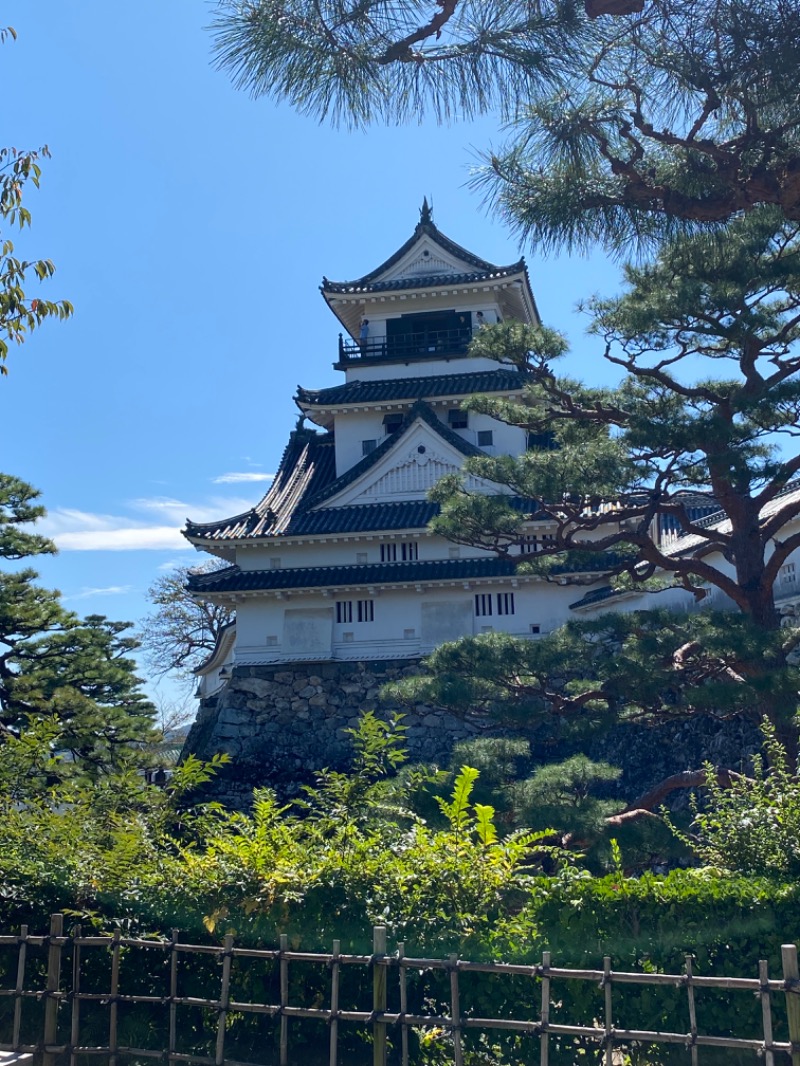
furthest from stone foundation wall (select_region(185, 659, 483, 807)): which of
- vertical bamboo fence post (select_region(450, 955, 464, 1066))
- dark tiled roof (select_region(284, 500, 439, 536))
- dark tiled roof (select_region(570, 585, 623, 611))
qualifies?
vertical bamboo fence post (select_region(450, 955, 464, 1066))

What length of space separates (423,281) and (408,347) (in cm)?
144

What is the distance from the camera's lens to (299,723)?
61.4ft

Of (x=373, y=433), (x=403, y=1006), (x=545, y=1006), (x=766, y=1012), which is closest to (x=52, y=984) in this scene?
(x=403, y=1006)

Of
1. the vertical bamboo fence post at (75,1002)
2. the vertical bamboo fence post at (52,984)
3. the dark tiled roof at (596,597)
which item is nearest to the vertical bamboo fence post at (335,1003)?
the vertical bamboo fence post at (75,1002)

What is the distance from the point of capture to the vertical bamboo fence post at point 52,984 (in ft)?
17.8

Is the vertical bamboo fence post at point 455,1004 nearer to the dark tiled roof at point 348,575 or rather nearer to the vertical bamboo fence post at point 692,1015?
the vertical bamboo fence post at point 692,1015

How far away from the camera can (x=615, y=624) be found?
10523 millimetres

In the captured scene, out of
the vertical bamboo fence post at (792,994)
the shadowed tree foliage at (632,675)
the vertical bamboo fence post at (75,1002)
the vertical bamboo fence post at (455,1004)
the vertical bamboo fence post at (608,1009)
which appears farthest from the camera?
the shadowed tree foliage at (632,675)

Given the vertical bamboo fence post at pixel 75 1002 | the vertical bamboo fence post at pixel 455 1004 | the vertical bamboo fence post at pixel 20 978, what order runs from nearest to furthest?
the vertical bamboo fence post at pixel 455 1004, the vertical bamboo fence post at pixel 75 1002, the vertical bamboo fence post at pixel 20 978

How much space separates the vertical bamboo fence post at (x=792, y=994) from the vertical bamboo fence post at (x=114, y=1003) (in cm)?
326

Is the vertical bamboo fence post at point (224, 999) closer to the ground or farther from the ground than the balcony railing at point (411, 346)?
closer to the ground

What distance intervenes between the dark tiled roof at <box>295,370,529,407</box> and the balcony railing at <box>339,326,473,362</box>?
0.52 m

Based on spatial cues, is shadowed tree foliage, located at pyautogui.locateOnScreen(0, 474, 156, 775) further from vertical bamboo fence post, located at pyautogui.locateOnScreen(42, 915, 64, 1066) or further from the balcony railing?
vertical bamboo fence post, located at pyautogui.locateOnScreen(42, 915, 64, 1066)

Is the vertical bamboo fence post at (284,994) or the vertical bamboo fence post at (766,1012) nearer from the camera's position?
the vertical bamboo fence post at (766,1012)
